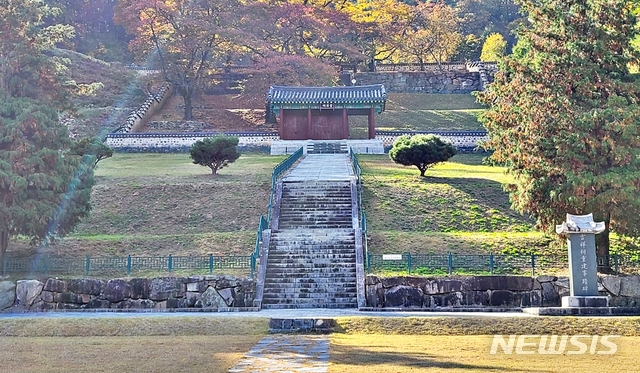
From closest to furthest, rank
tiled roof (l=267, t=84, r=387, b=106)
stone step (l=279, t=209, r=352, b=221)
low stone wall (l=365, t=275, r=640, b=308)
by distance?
low stone wall (l=365, t=275, r=640, b=308), stone step (l=279, t=209, r=352, b=221), tiled roof (l=267, t=84, r=387, b=106)

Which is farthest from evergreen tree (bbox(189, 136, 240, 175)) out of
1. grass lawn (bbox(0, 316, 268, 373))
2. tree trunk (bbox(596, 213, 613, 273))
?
grass lawn (bbox(0, 316, 268, 373))

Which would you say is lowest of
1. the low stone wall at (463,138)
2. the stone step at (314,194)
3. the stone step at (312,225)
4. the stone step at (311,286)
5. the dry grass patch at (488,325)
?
the dry grass patch at (488,325)

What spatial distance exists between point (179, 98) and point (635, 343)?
5607 cm

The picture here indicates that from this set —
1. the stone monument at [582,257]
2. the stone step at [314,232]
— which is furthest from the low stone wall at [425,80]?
the stone monument at [582,257]

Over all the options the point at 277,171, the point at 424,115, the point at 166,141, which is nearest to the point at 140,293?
the point at 277,171

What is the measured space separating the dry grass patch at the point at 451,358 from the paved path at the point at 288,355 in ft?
0.86

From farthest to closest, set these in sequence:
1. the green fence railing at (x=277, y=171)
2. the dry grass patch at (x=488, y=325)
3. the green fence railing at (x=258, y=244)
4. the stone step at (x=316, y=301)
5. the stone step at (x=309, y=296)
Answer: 1. the green fence railing at (x=277, y=171)
2. the green fence railing at (x=258, y=244)
3. the stone step at (x=309, y=296)
4. the stone step at (x=316, y=301)
5. the dry grass patch at (x=488, y=325)

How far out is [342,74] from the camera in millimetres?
74250

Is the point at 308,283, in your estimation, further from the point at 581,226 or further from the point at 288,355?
the point at 288,355

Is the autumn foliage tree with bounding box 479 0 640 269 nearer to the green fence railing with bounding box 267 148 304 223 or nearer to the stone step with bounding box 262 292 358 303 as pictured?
the stone step with bounding box 262 292 358 303

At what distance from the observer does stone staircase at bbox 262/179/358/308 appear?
23953 millimetres

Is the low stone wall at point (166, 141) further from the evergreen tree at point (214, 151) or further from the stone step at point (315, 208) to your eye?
the stone step at point (315, 208)

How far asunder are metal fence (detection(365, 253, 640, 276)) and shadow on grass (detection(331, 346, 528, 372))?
Answer: 8932 mm

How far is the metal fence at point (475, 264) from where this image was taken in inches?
957
